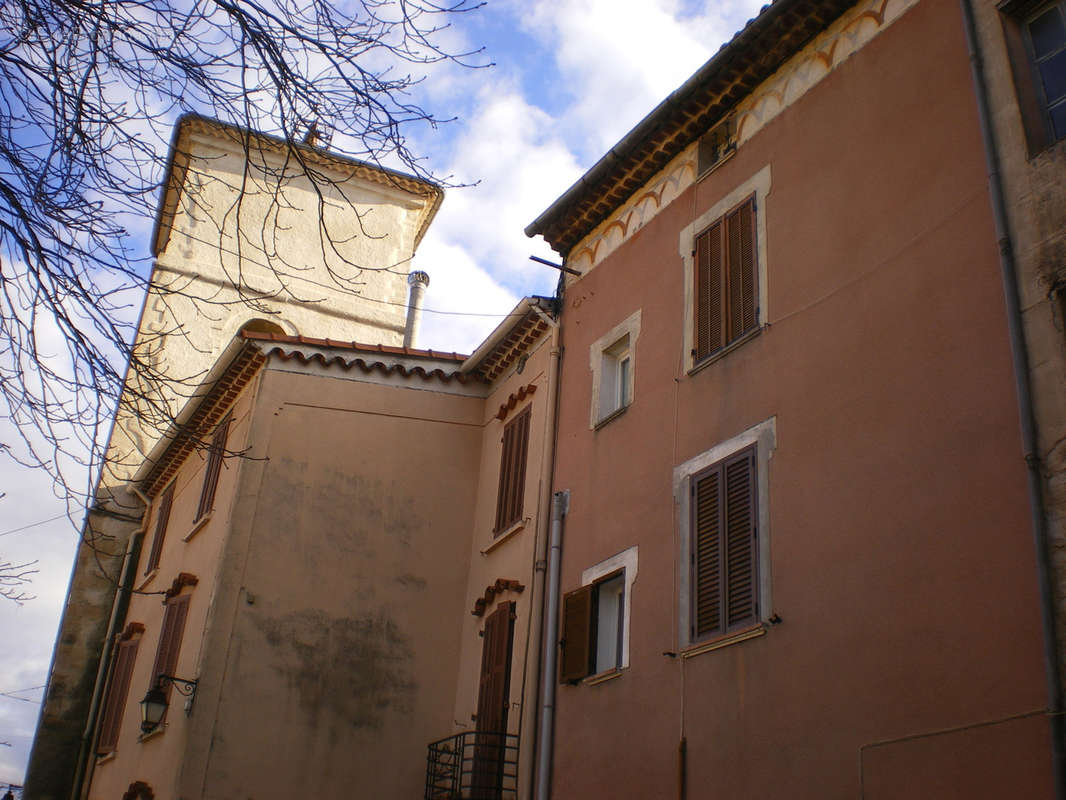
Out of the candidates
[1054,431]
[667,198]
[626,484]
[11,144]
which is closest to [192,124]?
[667,198]

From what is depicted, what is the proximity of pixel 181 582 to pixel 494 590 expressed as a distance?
4962 millimetres

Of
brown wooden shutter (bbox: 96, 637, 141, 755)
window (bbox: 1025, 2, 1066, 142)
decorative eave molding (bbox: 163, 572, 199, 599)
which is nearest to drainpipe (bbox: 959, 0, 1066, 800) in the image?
window (bbox: 1025, 2, 1066, 142)

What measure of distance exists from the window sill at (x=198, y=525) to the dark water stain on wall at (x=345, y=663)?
96.4 inches

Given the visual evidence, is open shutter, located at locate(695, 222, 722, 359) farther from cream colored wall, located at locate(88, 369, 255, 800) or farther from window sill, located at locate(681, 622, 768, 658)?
cream colored wall, located at locate(88, 369, 255, 800)

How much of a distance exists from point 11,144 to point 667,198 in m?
8.36

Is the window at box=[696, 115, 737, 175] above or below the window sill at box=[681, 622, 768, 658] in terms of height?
above

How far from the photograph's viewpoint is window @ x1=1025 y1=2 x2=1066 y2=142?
8.82m

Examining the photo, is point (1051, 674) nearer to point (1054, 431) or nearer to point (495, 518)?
point (1054, 431)

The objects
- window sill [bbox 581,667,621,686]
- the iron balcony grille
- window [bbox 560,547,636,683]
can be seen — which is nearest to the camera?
window sill [bbox 581,667,621,686]

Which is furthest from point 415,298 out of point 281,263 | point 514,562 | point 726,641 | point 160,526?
point 726,641

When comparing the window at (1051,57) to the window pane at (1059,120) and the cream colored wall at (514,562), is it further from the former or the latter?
the cream colored wall at (514,562)

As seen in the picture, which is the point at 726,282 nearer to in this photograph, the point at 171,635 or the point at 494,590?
the point at 494,590

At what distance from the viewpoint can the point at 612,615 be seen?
1233cm

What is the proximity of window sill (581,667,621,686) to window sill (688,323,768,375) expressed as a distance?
304cm
